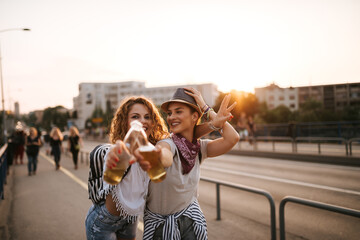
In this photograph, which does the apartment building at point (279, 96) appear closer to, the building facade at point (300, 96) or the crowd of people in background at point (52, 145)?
the building facade at point (300, 96)

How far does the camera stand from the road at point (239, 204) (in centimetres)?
448

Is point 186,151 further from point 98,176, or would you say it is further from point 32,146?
point 32,146

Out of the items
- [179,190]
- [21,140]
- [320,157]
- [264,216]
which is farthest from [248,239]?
[21,140]

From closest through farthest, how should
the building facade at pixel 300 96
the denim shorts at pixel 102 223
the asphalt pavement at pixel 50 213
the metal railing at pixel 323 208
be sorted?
the denim shorts at pixel 102 223 → the metal railing at pixel 323 208 → the asphalt pavement at pixel 50 213 → the building facade at pixel 300 96

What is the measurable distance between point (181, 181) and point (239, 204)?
461 cm

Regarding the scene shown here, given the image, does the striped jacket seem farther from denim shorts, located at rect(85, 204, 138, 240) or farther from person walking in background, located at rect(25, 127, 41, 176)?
person walking in background, located at rect(25, 127, 41, 176)

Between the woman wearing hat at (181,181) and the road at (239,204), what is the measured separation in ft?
8.47

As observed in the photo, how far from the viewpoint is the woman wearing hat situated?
6.16ft

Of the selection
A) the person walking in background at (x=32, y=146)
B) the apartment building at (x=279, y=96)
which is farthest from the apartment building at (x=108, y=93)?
the person walking in background at (x=32, y=146)

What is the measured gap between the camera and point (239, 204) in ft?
19.9

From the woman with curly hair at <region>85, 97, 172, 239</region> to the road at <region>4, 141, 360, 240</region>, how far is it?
101 inches

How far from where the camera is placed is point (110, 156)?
1238 millimetres

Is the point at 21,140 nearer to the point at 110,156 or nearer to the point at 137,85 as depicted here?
the point at 110,156

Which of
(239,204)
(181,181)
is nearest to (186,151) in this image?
(181,181)
